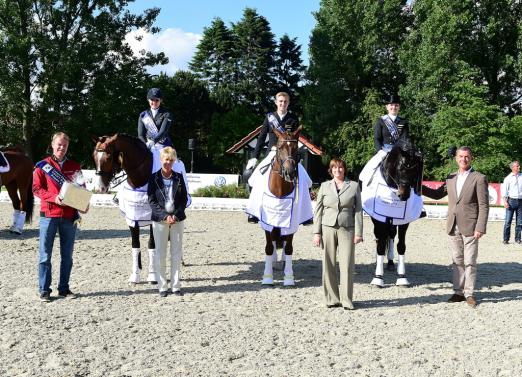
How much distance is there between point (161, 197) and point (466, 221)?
399 cm

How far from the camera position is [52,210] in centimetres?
665

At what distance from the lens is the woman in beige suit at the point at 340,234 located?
6629 mm

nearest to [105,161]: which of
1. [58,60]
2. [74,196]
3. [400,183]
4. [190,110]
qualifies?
[74,196]

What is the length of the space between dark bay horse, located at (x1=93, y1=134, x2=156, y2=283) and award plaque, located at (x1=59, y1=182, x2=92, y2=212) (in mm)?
561

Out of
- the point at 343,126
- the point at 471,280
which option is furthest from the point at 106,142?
the point at 343,126

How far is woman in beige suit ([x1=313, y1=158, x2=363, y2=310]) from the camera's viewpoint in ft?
21.7

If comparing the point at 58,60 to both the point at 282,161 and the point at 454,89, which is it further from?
the point at 282,161

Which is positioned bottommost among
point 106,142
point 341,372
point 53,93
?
point 341,372

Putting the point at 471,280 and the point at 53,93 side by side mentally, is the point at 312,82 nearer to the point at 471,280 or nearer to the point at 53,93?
the point at 53,93

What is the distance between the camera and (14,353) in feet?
15.7

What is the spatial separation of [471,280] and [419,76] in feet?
93.6

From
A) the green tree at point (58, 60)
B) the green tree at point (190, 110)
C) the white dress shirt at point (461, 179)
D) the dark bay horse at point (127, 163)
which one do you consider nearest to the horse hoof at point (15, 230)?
the dark bay horse at point (127, 163)

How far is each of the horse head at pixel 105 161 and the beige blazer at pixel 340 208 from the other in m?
2.85

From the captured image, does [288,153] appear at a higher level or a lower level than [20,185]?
higher
